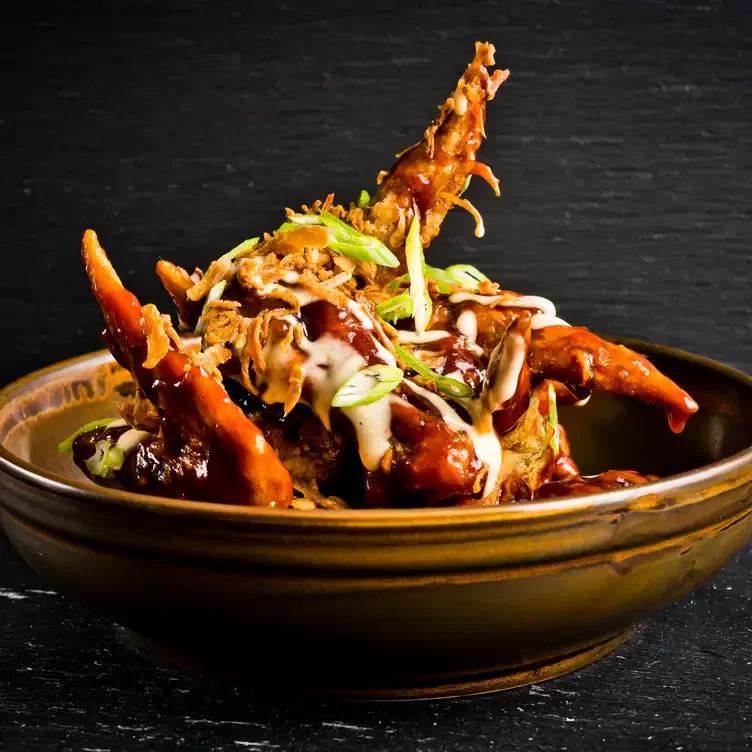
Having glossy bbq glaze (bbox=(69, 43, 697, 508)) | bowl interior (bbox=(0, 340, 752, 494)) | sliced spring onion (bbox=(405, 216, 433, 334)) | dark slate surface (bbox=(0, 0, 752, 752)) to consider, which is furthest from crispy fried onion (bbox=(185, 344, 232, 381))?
dark slate surface (bbox=(0, 0, 752, 752))

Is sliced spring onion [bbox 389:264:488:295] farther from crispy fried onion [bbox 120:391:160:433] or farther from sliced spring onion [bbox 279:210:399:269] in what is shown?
crispy fried onion [bbox 120:391:160:433]

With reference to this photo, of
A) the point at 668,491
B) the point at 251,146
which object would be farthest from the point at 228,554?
the point at 251,146

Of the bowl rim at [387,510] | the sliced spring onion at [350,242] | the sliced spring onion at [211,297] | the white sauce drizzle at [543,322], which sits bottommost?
the bowl rim at [387,510]

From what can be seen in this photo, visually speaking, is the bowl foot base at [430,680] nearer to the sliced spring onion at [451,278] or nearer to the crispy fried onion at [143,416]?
the crispy fried onion at [143,416]

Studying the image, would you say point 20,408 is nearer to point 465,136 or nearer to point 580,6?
point 465,136

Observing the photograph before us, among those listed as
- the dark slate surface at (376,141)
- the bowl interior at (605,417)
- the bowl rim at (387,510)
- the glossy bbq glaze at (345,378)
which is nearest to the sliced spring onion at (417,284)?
the glossy bbq glaze at (345,378)

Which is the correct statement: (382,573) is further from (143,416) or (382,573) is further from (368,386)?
(143,416)
